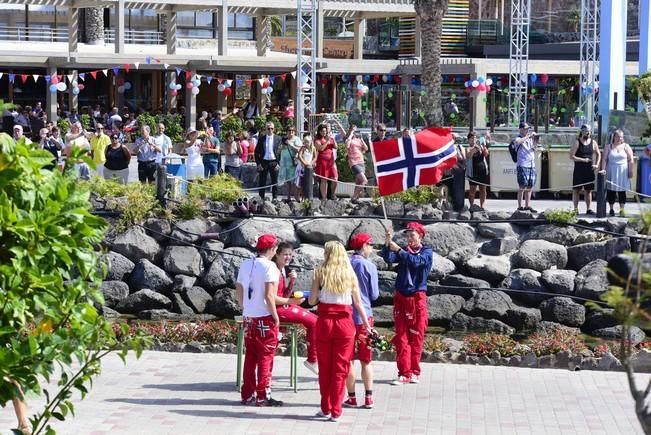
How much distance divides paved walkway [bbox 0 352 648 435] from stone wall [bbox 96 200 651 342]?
4.93 metres

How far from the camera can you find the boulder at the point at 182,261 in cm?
1919

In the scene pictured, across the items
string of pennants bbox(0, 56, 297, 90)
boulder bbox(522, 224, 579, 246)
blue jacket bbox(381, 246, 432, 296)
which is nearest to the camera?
blue jacket bbox(381, 246, 432, 296)

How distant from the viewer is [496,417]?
10477mm

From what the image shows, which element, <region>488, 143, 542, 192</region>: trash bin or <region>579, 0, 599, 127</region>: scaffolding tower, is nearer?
<region>488, 143, 542, 192</region>: trash bin

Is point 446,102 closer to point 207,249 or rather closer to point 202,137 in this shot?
point 202,137

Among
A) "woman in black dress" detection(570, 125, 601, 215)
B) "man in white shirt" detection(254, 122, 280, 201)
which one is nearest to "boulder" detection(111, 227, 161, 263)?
"man in white shirt" detection(254, 122, 280, 201)

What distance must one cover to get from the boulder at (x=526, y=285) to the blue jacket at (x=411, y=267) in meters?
6.68

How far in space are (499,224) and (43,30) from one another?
33.8 metres

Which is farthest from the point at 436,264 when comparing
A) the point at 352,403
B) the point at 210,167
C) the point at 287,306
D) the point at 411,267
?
the point at 352,403

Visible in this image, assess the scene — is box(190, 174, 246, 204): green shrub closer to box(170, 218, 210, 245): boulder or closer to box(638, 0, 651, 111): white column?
box(170, 218, 210, 245): boulder

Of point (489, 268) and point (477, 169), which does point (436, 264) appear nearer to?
point (489, 268)

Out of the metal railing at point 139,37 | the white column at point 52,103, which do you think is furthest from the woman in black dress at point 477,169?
the metal railing at point 139,37

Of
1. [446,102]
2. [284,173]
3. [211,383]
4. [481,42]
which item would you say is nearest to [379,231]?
[284,173]

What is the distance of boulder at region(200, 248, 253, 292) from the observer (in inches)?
745
